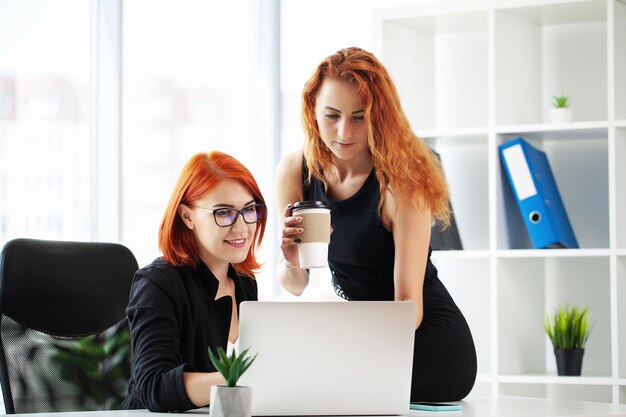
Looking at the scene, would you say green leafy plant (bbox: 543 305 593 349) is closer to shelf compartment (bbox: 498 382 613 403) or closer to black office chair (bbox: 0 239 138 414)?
shelf compartment (bbox: 498 382 613 403)

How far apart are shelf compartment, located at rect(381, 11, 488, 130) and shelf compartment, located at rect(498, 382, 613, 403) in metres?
1.03

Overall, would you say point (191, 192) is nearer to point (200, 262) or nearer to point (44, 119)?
point (200, 262)

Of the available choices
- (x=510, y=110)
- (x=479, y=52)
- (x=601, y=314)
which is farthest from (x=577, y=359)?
(x=479, y=52)

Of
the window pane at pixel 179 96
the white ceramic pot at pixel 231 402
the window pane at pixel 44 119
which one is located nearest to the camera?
the white ceramic pot at pixel 231 402

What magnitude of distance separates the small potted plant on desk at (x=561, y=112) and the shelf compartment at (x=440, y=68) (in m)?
0.33

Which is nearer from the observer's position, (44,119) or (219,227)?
(219,227)

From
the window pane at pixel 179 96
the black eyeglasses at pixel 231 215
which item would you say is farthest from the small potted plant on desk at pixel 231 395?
the window pane at pixel 179 96

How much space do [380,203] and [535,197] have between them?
136 centimetres

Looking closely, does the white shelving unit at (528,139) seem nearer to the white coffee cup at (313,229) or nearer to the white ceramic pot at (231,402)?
the white coffee cup at (313,229)

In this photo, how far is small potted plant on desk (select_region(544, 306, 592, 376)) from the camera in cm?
315

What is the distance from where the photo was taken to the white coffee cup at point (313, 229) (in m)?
1.66

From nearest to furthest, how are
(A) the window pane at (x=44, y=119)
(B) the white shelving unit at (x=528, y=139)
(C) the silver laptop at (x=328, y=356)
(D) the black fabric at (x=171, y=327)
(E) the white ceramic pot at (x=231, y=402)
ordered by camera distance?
1. (E) the white ceramic pot at (x=231, y=402)
2. (C) the silver laptop at (x=328, y=356)
3. (D) the black fabric at (x=171, y=327)
4. (A) the window pane at (x=44, y=119)
5. (B) the white shelving unit at (x=528, y=139)

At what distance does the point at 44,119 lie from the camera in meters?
2.82

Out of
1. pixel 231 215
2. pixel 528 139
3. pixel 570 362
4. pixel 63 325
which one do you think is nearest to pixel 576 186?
pixel 528 139
